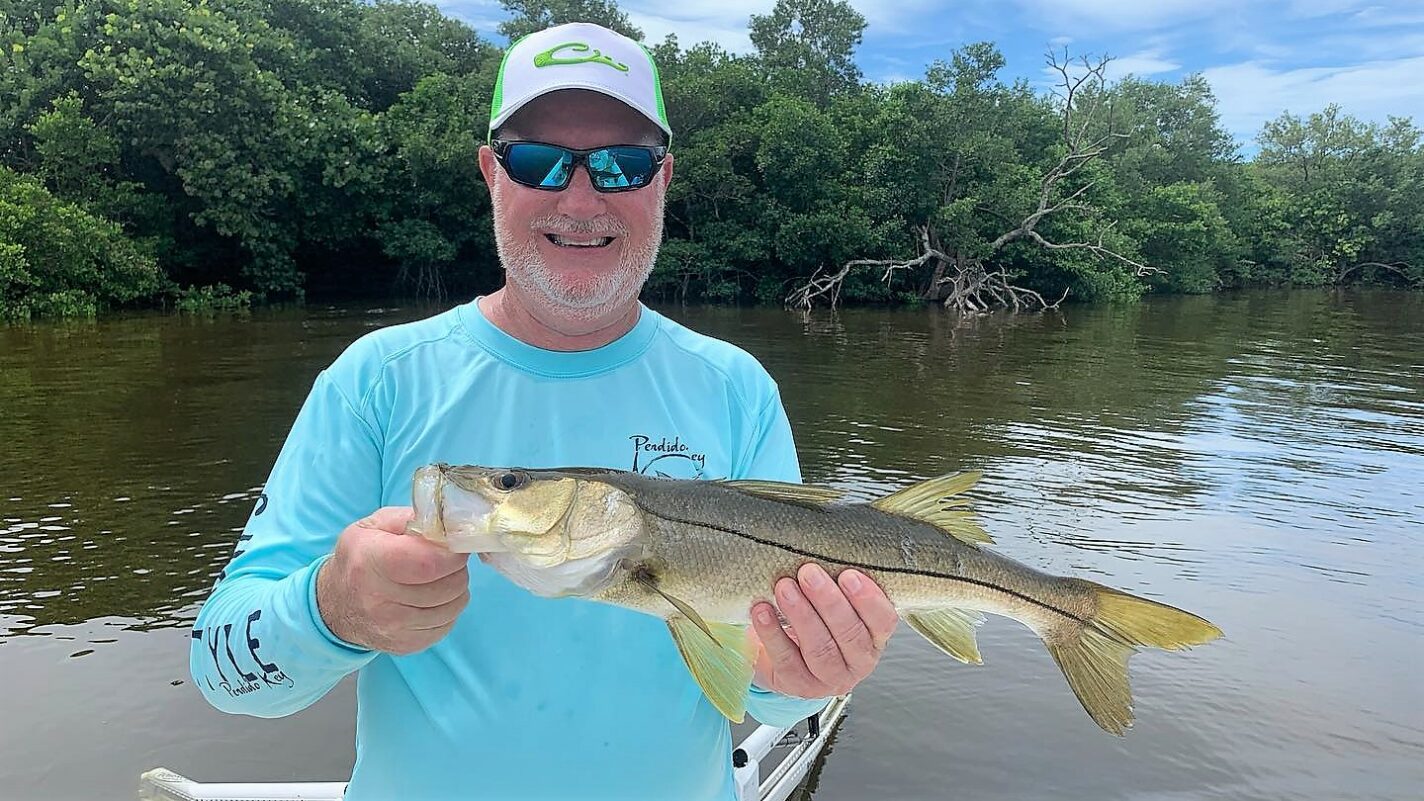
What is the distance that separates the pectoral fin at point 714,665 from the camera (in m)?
1.85

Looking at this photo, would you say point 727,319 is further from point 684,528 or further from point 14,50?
point 684,528

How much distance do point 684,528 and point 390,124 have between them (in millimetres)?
32767

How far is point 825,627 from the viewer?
6.44 ft

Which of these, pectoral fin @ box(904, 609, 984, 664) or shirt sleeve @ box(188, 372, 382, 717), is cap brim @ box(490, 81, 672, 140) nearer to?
shirt sleeve @ box(188, 372, 382, 717)

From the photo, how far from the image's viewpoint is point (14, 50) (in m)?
25.9

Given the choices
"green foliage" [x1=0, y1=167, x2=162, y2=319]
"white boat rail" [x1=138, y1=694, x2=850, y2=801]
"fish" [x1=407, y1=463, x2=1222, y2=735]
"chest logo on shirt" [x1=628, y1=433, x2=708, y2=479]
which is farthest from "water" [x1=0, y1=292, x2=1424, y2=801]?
"green foliage" [x1=0, y1=167, x2=162, y2=319]

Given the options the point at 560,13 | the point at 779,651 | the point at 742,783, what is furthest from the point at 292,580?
the point at 560,13

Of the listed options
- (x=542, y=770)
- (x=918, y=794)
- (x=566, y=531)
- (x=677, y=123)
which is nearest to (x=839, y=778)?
(x=918, y=794)

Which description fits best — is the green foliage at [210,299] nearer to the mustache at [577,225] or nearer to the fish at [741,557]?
the mustache at [577,225]

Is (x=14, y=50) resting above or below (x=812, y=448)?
above

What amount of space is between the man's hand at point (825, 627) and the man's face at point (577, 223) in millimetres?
803

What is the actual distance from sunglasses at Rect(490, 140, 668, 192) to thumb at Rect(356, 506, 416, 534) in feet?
3.13

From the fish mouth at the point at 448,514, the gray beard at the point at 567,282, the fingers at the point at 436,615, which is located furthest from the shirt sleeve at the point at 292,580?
the gray beard at the point at 567,282

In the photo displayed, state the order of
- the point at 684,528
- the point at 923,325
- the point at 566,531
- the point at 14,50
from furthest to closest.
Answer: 1. the point at 923,325
2. the point at 14,50
3. the point at 684,528
4. the point at 566,531
